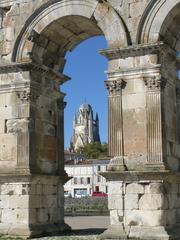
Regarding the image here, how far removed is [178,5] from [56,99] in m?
5.66

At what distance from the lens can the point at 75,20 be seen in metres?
16.6

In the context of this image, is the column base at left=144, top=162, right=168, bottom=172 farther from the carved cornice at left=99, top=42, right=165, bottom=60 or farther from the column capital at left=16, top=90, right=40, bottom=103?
the column capital at left=16, top=90, right=40, bottom=103

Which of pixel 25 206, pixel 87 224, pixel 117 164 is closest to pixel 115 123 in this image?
pixel 117 164

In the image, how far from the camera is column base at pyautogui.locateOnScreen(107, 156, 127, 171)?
47.8ft

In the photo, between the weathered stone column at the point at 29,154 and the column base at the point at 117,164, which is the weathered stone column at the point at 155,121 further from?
the weathered stone column at the point at 29,154

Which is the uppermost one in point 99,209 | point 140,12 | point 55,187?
point 140,12

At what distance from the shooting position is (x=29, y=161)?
16125 mm

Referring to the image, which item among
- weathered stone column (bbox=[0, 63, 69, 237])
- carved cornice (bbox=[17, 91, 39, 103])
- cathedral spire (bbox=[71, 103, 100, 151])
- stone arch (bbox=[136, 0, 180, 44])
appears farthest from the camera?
cathedral spire (bbox=[71, 103, 100, 151])

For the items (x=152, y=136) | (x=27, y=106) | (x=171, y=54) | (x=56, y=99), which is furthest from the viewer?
(x=56, y=99)

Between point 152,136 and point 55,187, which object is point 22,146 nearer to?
point 55,187

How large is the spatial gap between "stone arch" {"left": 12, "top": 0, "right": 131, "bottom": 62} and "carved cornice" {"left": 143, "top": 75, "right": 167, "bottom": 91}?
1349 millimetres

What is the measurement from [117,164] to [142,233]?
6.86 feet

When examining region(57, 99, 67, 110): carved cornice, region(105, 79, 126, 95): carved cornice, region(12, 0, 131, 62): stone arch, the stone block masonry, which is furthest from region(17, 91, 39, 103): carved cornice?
region(105, 79, 126, 95): carved cornice

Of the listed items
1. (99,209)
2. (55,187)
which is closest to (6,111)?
(55,187)
